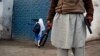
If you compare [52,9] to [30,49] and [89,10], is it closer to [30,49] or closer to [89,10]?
[89,10]

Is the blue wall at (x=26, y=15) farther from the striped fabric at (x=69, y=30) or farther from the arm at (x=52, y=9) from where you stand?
the striped fabric at (x=69, y=30)

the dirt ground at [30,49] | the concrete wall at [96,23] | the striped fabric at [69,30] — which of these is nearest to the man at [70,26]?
the striped fabric at [69,30]

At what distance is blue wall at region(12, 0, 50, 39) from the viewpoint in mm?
11773

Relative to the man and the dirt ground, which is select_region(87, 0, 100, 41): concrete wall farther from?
the man

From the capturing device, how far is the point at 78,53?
200 inches

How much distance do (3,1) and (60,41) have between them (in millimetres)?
7154

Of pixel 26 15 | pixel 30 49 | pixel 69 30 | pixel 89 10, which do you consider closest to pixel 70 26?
pixel 69 30

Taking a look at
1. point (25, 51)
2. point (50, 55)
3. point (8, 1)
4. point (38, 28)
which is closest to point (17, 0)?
point (8, 1)

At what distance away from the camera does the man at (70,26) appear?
4.98 m

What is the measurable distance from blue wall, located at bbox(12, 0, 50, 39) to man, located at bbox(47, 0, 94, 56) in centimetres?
662

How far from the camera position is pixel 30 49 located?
10.0 metres

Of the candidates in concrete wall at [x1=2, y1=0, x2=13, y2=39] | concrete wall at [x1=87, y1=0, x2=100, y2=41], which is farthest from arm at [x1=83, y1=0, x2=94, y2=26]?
concrete wall at [x1=2, y1=0, x2=13, y2=39]

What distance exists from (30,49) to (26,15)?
2185 millimetres

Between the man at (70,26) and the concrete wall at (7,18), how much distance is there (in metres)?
7.05
